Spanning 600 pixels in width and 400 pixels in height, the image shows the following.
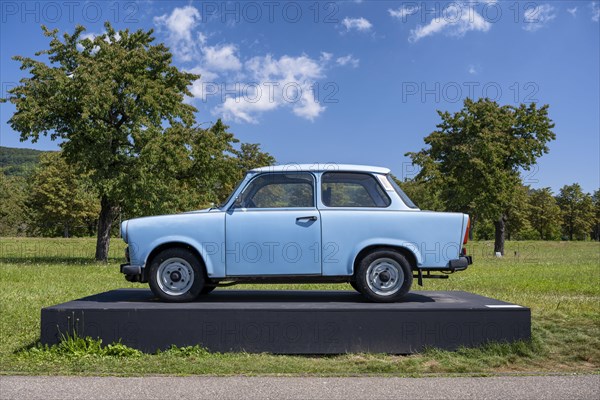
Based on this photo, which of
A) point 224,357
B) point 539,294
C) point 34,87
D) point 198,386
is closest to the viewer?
point 198,386

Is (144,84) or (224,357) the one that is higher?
(144,84)

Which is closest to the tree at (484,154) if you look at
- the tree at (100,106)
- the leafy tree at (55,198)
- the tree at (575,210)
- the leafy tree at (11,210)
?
the tree at (100,106)

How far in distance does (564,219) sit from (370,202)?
10526 centimetres

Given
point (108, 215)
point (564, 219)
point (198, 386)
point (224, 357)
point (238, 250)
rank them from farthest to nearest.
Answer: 1. point (564, 219)
2. point (108, 215)
3. point (238, 250)
4. point (224, 357)
5. point (198, 386)

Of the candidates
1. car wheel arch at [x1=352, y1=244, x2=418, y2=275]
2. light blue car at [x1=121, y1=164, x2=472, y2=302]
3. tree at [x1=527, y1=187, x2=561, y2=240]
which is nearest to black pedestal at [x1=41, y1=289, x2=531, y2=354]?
light blue car at [x1=121, y1=164, x2=472, y2=302]

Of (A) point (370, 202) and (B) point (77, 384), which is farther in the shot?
(A) point (370, 202)

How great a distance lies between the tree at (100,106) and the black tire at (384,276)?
20747 millimetres

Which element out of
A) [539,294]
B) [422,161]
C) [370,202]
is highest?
[422,161]

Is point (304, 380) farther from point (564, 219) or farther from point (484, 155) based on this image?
point (564, 219)

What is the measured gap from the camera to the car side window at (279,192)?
305 inches

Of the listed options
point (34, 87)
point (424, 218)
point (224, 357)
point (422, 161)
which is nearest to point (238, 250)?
point (224, 357)

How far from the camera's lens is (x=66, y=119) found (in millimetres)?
28047

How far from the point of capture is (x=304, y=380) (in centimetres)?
579

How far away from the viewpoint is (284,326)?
23.2 ft
